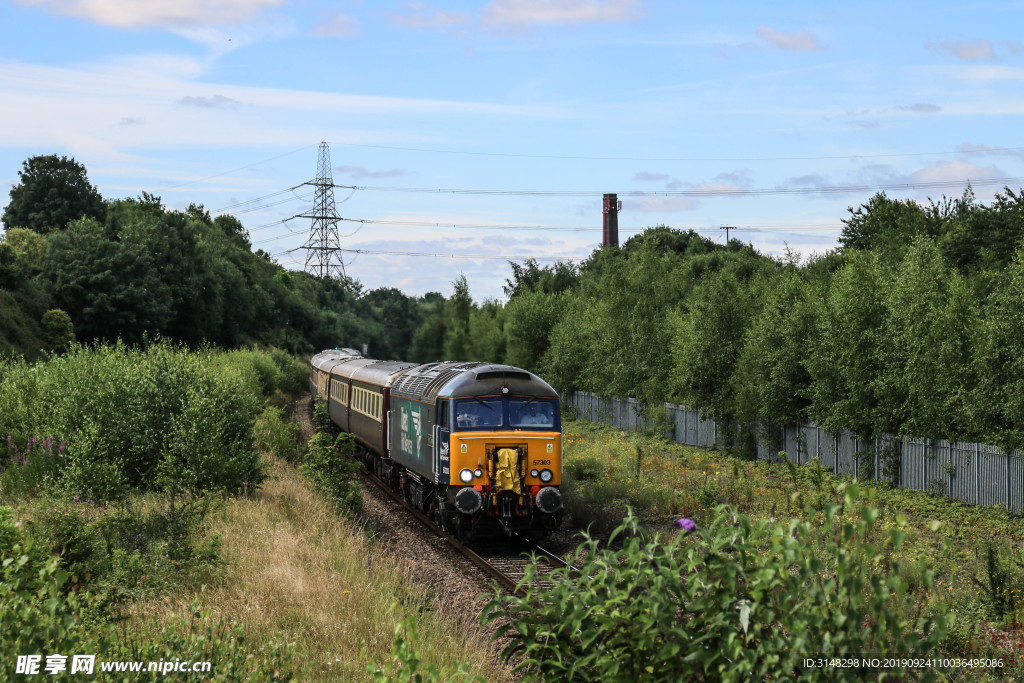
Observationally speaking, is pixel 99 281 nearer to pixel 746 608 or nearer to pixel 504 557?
pixel 504 557


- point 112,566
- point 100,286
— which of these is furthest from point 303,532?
point 100,286

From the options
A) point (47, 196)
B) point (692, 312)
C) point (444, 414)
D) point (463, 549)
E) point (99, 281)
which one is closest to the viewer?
point (463, 549)

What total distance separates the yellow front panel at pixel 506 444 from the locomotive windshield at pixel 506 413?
21 centimetres

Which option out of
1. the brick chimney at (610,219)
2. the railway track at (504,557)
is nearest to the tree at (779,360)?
the railway track at (504,557)

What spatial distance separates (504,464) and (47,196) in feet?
217

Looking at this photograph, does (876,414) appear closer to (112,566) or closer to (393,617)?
(393,617)

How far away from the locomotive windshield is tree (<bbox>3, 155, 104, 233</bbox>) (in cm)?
6264

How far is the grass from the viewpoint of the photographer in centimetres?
1212

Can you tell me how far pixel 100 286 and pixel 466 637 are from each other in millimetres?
52220

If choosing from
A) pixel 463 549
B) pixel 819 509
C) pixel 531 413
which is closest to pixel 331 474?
pixel 463 549

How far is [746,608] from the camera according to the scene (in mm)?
4652

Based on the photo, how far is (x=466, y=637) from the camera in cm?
1063

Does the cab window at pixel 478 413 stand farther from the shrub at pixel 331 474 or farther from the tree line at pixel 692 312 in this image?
the tree line at pixel 692 312

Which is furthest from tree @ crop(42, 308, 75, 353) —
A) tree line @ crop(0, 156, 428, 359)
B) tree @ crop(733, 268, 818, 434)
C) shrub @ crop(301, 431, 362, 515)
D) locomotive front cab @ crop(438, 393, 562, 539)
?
locomotive front cab @ crop(438, 393, 562, 539)
